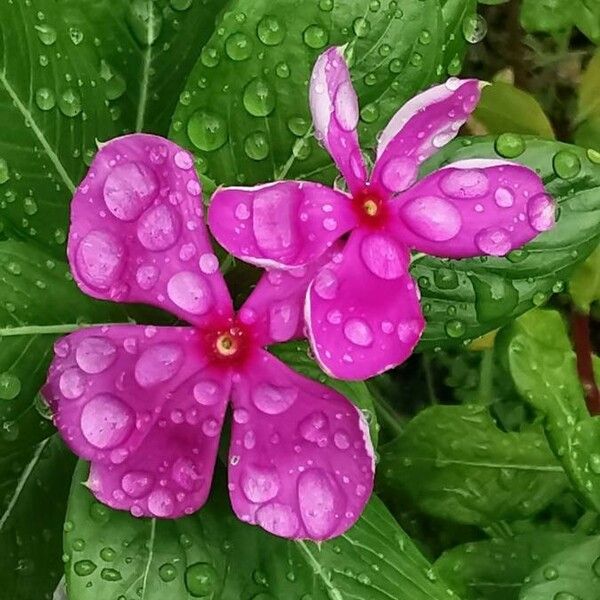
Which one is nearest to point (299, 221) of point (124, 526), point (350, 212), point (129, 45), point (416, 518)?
point (350, 212)

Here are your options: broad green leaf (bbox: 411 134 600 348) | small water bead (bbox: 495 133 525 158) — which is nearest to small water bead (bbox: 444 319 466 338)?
broad green leaf (bbox: 411 134 600 348)

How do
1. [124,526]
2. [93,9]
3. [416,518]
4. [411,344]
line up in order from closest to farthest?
1. [411,344]
2. [124,526]
3. [93,9]
4. [416,518]

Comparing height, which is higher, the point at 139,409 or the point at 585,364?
the point at 139,409

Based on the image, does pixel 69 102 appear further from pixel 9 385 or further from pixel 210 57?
pixel 9 385

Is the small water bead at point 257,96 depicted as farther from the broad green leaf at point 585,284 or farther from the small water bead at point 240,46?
the broad green leaf at point 585,284

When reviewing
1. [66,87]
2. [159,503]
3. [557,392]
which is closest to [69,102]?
[66,87]

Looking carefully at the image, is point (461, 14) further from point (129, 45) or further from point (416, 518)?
point (416, 518)

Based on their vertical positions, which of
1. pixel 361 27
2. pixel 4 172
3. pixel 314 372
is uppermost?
pixel 361 27
